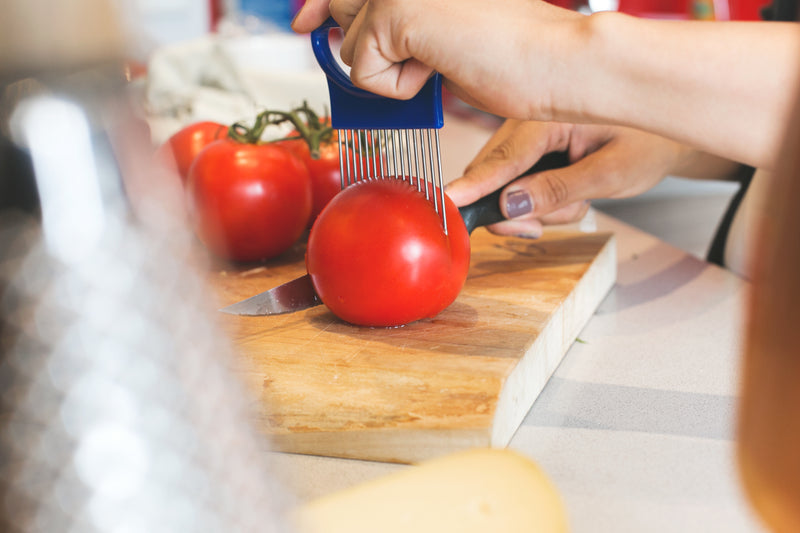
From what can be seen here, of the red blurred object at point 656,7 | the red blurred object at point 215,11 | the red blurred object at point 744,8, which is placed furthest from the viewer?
the red blurred object at point 215,11

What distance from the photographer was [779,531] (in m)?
0.18

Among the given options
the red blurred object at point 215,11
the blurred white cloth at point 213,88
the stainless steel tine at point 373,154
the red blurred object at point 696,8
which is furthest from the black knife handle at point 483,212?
the red blurred object at point 215,11

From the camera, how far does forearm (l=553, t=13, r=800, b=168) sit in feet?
1.73

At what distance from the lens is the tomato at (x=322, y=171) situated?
98cm

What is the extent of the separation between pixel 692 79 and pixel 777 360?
435mm

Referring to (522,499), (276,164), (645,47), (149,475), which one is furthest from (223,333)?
(276,164)

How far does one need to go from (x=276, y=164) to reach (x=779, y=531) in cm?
79

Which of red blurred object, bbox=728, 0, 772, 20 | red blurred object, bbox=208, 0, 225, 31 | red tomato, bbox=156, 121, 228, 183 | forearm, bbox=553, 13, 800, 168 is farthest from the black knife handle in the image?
red blurred object, bbox=208, 0, 225, 31

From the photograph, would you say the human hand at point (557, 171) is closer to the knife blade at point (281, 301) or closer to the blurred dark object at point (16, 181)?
the knife blade at point (281, 301)

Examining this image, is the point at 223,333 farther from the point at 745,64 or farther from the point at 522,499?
the point at 745,64

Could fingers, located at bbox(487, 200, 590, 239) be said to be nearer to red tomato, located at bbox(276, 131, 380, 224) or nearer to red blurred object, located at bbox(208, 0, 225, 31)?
red tomato, located at bbox(276, 131, 380, 224)

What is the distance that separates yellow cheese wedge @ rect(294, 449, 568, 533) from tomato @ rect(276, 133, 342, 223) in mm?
684

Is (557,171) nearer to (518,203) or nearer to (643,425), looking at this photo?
(518,203)

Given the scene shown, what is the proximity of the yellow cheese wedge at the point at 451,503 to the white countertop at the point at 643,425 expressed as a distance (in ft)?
0.29
